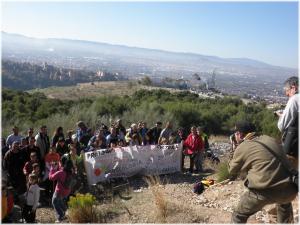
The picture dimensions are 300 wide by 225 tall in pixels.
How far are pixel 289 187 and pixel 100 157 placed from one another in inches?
277

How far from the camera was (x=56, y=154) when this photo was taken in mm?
10117

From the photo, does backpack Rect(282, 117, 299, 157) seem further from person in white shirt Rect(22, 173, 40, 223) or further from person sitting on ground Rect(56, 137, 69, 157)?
person sitting on ground Rect(56, 137, 69, 157)

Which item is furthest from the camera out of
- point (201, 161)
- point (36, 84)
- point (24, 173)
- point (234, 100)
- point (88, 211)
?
point (36, 84)

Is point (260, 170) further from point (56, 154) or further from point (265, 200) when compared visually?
point (56, 154)

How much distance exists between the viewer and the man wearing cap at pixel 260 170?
16.8ft

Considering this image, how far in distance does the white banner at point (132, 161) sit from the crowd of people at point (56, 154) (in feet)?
0.70

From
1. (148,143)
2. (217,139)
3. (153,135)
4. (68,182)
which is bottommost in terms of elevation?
(217,139)

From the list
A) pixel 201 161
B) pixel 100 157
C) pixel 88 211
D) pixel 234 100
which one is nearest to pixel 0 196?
pixel 88 211

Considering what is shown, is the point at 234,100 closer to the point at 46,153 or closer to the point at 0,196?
the point at 46,153

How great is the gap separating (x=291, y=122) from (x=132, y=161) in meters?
7.20

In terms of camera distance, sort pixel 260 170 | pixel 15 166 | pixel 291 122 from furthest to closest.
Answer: pixel 15 166, pixel 291 122, pixel 260 170

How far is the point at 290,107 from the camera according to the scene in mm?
5570

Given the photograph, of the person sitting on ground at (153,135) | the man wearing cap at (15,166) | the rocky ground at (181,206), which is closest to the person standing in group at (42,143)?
the man wearing cap at (15,166)

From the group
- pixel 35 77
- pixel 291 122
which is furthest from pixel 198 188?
pixel 35 77
